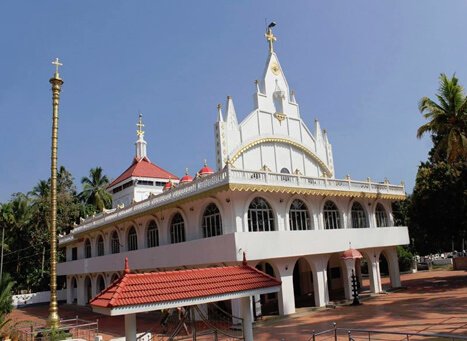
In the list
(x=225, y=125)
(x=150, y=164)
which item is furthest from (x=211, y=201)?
(x=150, y=164)

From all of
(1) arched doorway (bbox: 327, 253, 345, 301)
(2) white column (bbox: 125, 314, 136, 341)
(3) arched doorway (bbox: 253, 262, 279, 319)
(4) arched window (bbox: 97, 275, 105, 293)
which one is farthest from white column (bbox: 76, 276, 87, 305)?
(2) white column (bbox: 125, 314, 136, 341)

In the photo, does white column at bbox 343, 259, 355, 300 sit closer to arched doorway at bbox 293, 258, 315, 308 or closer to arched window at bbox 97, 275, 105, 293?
arched doorway at bbox 293, 258, 315, 308

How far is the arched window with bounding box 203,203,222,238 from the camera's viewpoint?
68.3 ft

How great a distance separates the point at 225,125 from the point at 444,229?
17.6 metres

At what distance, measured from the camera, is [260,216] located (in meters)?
20.9

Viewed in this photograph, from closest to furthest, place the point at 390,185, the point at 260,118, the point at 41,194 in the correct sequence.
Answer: the point at 260,118 → the point at 390,185 → the point at 41,194

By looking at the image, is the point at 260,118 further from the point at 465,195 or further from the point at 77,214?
the point at 77,214

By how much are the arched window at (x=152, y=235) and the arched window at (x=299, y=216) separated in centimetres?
820

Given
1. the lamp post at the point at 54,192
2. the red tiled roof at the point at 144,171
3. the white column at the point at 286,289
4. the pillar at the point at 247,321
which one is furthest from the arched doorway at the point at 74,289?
the pillar at the point at 247,321

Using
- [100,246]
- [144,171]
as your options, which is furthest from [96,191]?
[100,246]

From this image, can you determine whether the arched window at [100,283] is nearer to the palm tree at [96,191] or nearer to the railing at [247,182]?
the railing at [247,182]

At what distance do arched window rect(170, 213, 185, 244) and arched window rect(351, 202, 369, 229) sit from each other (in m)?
10.3

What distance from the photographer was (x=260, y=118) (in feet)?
85.8

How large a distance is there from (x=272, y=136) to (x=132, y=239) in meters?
11.3
